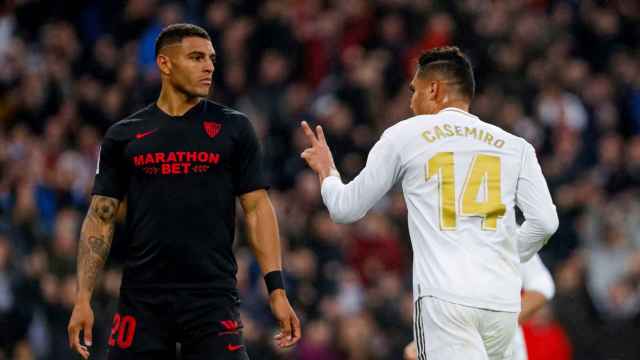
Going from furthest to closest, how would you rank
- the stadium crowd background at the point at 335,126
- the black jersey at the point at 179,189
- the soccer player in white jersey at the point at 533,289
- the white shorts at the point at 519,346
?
the stadium crowd background at the point at 335,126 → the soccer player in white jersey at the point at 533,289 → the white shorts at the point at 519,346 → the black jersey at the point at 179,189

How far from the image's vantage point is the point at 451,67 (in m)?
6.96

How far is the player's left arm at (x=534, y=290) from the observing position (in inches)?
318

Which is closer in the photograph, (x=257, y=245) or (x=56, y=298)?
(x=257, y=245)

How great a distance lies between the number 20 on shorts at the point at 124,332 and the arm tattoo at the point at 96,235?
0.95 feet

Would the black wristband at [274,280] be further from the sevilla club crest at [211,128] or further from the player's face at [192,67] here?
the player's face at [192,67]

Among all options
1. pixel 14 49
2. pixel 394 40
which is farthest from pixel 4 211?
pixel 394 40

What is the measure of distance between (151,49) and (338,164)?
10.6 ft

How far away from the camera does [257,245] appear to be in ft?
23.5

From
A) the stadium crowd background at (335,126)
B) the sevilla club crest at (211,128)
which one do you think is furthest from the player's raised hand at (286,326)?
the stadium crowd background at (335,126)

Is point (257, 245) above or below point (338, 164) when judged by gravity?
below

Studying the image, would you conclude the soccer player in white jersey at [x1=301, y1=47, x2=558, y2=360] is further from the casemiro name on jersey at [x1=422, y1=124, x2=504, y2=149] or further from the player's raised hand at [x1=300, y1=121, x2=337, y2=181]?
the player's raised hand at [x1=300, y1=121, x2=337, y2=181]

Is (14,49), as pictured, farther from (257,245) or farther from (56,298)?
(257,245)

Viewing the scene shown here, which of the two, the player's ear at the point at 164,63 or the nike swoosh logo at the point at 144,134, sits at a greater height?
the player's ear at the point at 164,63

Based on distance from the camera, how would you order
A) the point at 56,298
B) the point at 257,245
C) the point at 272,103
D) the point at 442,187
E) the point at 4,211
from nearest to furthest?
the point at 442,187 < the point at 257,245 < the point at 56,298 < the point at 4,211 < the point at 272,103
